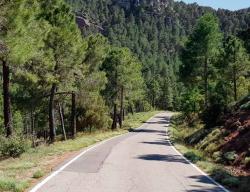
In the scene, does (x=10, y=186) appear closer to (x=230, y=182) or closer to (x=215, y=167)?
(x=230, y=182)

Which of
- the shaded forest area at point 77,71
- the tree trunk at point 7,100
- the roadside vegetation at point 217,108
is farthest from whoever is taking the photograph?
the tree trunk at point 7,100

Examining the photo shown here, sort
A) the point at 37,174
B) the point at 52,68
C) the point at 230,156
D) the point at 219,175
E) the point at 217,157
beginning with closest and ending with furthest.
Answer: the point at 37,174, the point at 219,175, the point at 230,156, the point at 217,157, the point at 52,68

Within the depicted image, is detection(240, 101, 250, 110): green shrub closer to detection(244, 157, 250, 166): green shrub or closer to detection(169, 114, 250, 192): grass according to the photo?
detection(169, 114, 250, 192): grass

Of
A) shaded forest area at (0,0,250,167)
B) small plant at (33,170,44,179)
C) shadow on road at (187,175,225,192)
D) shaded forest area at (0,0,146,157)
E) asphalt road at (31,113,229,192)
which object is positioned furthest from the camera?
shaded forest area at (0,0,250,167)

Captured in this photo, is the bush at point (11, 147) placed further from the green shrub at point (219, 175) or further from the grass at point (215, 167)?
the green shrub at point (219, 175)

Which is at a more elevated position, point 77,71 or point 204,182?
point 77,71

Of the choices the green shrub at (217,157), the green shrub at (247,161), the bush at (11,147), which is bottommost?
the green shrub at (217,157)

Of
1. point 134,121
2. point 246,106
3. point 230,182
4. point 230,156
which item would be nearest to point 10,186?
point 230,182

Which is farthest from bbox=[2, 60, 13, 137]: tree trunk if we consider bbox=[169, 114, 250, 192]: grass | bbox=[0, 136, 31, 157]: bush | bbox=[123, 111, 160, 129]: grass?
bbox=[123, 111, 160, 129]: grass

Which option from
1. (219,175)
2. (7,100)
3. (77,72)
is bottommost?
(219,175)

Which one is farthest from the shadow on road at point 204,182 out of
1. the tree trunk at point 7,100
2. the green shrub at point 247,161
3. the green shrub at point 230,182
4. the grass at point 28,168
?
the tree trunk at point 7,100

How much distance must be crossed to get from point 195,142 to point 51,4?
1415 cm

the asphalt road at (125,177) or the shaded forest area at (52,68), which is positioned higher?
the shaded forest area at (52,68)

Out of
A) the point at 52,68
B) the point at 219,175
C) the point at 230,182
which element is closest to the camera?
the point at 230,182
